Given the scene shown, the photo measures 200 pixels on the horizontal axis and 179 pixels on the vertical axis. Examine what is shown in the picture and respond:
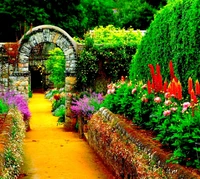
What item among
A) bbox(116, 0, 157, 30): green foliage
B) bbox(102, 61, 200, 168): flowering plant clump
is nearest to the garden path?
bbox(102, 61, 200, 168): flowering plant clump

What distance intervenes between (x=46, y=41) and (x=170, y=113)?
12.6 metres

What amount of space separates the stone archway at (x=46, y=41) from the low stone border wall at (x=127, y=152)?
286 inches

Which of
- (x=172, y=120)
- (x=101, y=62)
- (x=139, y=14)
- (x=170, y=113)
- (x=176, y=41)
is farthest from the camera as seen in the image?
(x=139, y=14)

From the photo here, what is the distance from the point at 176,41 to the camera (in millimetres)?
10422

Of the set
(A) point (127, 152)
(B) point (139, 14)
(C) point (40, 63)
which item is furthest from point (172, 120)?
(B) point (139, 14)

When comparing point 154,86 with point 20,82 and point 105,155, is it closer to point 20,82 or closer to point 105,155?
point 105,155

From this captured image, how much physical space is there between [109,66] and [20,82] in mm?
3436

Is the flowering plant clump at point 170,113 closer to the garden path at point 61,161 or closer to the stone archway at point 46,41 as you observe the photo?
the garden path at point 61,161

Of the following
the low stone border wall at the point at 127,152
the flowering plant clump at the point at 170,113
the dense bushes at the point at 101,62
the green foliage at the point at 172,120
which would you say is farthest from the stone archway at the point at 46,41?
the green foliage at the point at 172,120

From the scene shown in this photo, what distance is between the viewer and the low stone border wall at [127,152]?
18.3 ft

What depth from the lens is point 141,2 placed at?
39188mm

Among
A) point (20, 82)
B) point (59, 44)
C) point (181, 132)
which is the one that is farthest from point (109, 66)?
point (181, 132)

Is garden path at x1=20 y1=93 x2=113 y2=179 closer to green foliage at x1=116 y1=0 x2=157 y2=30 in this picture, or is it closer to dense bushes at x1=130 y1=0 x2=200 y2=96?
dense bushes at x1=130 y1=0 x2=200 y2=96

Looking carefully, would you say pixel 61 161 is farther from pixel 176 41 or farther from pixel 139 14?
pixel 139 14
